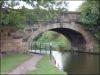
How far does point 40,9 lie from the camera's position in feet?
112

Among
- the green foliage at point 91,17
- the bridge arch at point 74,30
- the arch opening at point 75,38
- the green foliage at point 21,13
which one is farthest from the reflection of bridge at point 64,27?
the green foliage at point 21,13

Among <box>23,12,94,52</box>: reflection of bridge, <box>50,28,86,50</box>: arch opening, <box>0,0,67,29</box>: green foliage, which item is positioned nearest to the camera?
<box>0,0,67,29</box>: green foliage

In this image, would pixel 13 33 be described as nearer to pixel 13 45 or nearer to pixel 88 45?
pixel 13 45

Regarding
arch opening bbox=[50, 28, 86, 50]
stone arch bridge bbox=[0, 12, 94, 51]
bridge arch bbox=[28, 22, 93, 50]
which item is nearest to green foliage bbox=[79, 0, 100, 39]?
stone arch bridge bbox=[0, 12, 94, 51]

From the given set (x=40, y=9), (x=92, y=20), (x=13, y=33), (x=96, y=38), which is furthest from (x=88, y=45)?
(x=40, y=9)

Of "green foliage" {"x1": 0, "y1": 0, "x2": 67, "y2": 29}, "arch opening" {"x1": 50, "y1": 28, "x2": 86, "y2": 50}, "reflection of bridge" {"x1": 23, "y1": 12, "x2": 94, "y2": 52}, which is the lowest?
"arch opening" {"x1": 50, "y1": 28, "x2": 86, "y2": 50}

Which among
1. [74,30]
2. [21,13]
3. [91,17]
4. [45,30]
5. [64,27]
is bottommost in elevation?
[74,30]

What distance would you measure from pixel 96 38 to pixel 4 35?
12.9 m

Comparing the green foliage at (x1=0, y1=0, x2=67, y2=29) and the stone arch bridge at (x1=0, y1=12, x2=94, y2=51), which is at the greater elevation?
the green foliage at (x1=0, y1=0, x2=67, y2=29)

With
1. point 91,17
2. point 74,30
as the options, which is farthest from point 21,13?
point 74,30

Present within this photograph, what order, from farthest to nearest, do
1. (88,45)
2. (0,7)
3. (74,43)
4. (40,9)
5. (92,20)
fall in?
(74,43) < (88,45) < (92,20) < (40,9) < (0,7)

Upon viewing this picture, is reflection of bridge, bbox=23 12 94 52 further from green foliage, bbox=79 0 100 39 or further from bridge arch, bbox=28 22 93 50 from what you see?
green foliage, bbox=79 0 100 39

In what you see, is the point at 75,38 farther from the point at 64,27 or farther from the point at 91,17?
Answer: the point at 91,17

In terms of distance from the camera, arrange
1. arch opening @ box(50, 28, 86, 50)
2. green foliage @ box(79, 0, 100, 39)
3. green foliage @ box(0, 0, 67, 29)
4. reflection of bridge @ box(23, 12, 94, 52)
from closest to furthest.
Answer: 1. green foliage @ box(0, 0, 67, 29)
2. green foliage @ box(79, 0, 100, 39)
3. reflection of bridge @ box(23, 12, 94, 52)
4. arch opening @ box(50, 28, 86, 50)
